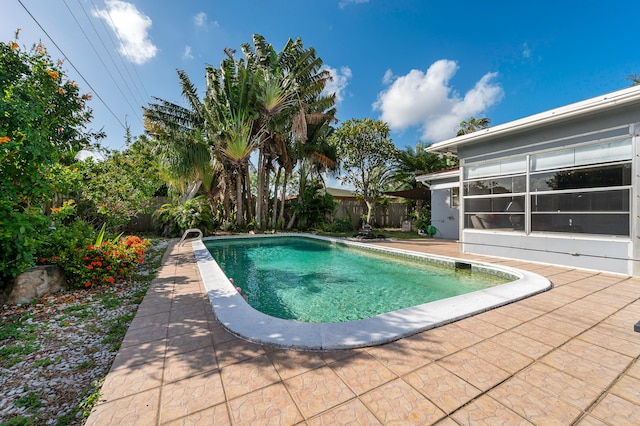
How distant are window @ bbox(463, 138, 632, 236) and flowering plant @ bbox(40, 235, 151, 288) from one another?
33.5 ft

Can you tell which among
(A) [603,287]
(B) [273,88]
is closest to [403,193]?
(B) [273,88]

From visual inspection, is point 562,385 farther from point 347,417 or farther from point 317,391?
point 317,391

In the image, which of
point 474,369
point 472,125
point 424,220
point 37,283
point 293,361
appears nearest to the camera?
point 474,369

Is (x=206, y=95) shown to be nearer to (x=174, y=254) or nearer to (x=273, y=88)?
(x=273, y=88)

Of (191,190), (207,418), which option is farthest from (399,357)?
(191,190)

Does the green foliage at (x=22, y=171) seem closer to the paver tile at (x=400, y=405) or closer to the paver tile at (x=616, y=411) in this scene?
the paver tile at (x=400, y=405)

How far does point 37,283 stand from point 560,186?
1174 centimetres

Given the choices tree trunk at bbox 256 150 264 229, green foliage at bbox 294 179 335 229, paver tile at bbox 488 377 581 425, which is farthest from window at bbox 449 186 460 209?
paver tile at bbox 488 377 581 425

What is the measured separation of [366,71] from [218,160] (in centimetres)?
1139

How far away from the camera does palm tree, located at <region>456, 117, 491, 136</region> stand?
23.8 m

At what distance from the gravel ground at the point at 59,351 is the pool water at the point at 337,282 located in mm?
2360

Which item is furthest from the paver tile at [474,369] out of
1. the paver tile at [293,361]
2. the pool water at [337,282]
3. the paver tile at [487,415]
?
the pool water at [337,282]

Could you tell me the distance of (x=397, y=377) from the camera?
2266 millimetres

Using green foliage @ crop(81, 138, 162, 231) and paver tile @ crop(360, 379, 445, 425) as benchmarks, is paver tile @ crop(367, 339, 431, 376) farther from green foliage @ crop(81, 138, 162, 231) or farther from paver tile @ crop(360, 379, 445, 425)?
green foliage @ crop(81, 138, 162, 231)
